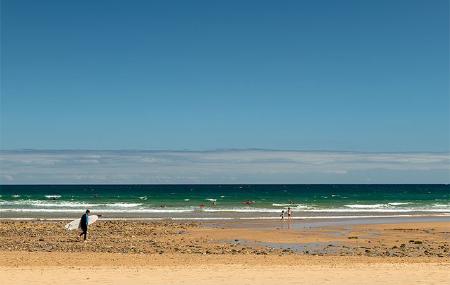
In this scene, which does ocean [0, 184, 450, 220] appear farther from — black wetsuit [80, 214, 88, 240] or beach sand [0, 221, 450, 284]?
black wetsuit [80, 214, 88, 240]

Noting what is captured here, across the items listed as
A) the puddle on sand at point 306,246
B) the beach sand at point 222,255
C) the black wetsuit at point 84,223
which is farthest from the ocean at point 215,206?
the black wetsuit at point 84,223

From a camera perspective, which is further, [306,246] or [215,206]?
[215,206]

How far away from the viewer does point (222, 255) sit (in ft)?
71.7

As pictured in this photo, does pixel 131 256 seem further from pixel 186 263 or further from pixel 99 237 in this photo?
pixel 99 237

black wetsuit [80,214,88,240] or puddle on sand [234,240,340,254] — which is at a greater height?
black wetsuit [80,214,88,240]

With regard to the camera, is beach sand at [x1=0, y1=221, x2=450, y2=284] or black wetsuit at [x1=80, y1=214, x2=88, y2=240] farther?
black wetsuit at [x1=80, y1=214, x2=88, y2=240]

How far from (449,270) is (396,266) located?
1.57 meters

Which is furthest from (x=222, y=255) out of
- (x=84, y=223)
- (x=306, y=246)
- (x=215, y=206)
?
(x=215, y=206)

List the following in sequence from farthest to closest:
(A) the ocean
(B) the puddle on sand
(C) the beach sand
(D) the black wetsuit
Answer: (A) the ocean
(D) the black wetsuit
(B) the puddle on sand
(C) the beach sand

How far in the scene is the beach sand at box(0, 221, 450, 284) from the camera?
16.2m

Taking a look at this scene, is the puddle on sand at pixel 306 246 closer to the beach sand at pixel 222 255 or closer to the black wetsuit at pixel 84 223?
the beach sand at pixel 222 255

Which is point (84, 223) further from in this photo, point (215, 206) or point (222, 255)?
point (215, 206)

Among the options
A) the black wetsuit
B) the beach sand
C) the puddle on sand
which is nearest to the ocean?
the beach sand

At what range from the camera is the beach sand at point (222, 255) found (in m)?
16.2
